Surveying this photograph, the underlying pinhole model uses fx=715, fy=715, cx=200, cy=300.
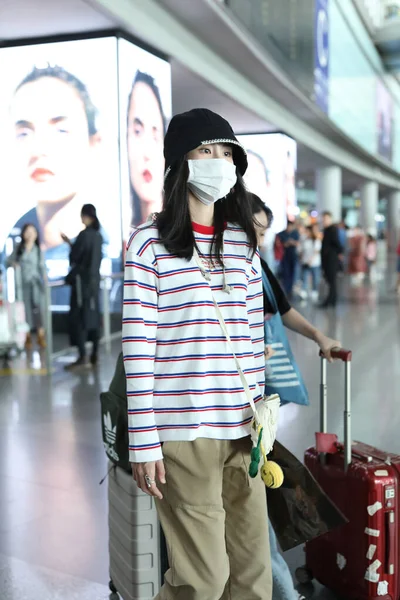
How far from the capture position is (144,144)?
10023 mm

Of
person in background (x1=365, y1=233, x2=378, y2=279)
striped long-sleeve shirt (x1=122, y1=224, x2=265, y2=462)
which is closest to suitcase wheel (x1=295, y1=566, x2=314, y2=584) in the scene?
striped long-sleeve shirt (x1=122, y1=224, x2=265, y2=462)

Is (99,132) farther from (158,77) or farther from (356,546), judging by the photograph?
(356,546)

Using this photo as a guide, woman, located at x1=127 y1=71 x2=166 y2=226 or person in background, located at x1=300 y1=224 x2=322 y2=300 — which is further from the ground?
woman, located at x1=127 y1=71 x2=166 y2=226

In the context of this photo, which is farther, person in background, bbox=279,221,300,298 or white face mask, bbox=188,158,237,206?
person in background, bbox=279,221,300,298

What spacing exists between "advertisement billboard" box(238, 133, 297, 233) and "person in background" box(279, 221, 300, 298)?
3743mm

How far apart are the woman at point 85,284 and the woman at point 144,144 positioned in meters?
1.70

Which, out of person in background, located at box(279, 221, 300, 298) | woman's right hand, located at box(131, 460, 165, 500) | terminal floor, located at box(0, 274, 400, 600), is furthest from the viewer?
person in background, located at box(279, 221, 300, 298)

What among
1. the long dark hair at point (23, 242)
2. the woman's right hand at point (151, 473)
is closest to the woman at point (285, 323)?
the woman's right hand at point (151, 473)

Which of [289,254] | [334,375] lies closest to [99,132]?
[334,375]

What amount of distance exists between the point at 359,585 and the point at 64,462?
2.55 m

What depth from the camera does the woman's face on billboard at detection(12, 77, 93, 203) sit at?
9664 millimetres

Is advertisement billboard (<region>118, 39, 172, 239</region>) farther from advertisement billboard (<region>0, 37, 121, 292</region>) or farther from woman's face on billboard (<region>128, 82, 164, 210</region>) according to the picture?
advertisement billboard (<region>0, 37, 121, 292</region>)

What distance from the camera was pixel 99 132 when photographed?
955cm

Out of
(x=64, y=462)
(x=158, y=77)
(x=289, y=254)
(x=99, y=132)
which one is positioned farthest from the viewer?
(x=289, y=254)
